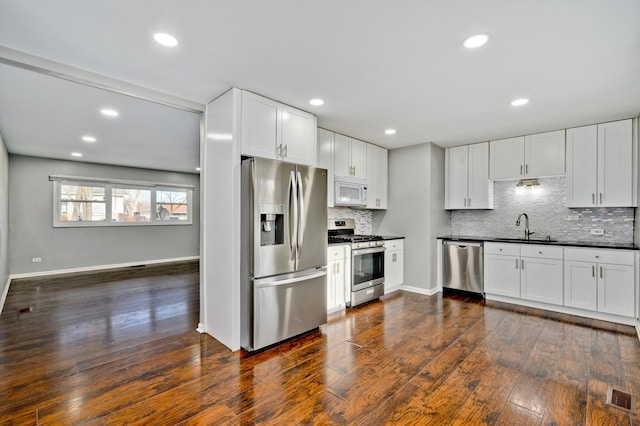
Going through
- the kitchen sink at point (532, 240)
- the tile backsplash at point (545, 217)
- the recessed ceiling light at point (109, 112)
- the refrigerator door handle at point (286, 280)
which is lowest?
the refrigerator door handle at point (286, 280)

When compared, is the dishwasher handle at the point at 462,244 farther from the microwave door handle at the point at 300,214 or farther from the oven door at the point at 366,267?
the microwave door handle at the point at 300,214

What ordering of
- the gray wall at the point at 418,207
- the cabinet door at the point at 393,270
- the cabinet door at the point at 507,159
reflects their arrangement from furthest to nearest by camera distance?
1. the gray wall at the point at 418,207
2. the cabinet door at the point at 393,270
3. the cabinet door at the point at 507,159

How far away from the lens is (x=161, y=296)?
15.9ft

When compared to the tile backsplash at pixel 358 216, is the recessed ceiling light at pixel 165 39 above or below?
above

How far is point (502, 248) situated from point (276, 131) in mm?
3679

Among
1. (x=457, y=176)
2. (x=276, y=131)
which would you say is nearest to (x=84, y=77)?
(x=276, y=131)

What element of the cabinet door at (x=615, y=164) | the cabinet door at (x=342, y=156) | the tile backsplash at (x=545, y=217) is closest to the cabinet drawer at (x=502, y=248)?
the tile backsplash at (x=545, y=217)

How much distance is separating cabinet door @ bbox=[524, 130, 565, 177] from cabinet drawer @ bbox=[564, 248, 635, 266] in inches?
43.4

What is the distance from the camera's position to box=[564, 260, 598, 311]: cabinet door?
376 centimetres

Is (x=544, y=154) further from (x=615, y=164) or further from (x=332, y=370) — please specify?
(x=332, y=370)

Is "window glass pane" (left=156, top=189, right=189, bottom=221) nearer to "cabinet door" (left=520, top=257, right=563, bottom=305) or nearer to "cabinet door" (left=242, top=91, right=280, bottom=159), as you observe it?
"cabinet door" (left=242, top=91, right=280, bottom=159)

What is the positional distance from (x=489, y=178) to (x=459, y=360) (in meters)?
3.18

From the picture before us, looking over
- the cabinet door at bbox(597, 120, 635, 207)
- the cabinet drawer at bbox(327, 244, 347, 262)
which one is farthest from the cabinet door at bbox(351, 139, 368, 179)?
the cabinet door at bbox(597, 120, 635, 207)

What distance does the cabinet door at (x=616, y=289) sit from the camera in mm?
3537
